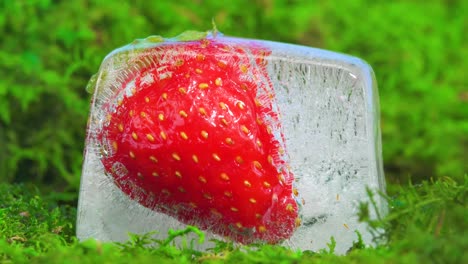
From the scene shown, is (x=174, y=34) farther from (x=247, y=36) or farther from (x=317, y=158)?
(x=317, y=158)

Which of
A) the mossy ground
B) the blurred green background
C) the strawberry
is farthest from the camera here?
the blurred green background

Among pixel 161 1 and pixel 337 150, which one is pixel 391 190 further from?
pixel 161 1

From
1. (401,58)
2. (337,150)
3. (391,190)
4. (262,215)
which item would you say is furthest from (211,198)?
(401,58)

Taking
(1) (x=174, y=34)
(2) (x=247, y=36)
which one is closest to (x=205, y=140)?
(1) (x=174, y=34)

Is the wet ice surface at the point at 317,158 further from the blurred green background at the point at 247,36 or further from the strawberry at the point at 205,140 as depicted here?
the blurred green background at the point at 247,36

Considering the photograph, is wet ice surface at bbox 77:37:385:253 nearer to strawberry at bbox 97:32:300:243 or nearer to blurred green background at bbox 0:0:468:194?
strawberry at bbox 97:32:300:243

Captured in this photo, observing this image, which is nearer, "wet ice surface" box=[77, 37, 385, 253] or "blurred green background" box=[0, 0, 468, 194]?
"wet ice surface" box=[77, 37, 385, 253]

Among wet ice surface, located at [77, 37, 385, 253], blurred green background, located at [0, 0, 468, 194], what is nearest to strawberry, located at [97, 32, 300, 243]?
wet ice surface, located at [77, 37, 385, 253]
